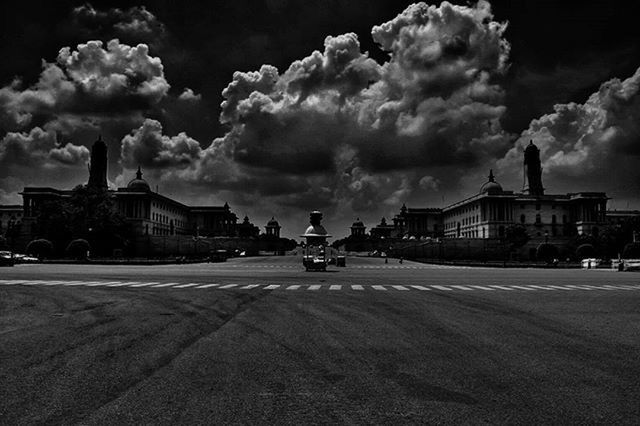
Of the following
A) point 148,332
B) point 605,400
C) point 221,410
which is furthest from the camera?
point 148,332

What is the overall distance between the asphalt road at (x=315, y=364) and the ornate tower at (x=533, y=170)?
164362mm

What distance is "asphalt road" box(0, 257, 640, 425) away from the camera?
619 centimetres

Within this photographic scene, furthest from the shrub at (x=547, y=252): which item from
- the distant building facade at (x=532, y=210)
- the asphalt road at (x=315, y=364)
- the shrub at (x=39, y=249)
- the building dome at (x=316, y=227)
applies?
the asphalt road at (x=315, y=364)

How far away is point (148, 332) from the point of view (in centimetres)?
1162

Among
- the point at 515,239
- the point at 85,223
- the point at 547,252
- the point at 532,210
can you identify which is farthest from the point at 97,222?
the point at 532,210

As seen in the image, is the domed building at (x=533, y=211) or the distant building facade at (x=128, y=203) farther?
the domed building at (x=533, y=211)

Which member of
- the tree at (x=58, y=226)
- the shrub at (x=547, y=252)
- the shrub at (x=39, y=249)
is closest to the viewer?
the shrub at (x=39, y=249)

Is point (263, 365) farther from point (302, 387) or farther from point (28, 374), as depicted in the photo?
point (28, 374)

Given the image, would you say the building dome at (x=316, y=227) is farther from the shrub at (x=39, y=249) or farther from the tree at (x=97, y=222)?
the shrub at (x=39, y=249)

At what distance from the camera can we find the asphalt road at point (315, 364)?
6.19 m

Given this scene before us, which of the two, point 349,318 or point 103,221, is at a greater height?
point 103,221

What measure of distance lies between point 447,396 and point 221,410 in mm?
2731

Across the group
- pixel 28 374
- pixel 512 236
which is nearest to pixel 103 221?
pixel 512 236

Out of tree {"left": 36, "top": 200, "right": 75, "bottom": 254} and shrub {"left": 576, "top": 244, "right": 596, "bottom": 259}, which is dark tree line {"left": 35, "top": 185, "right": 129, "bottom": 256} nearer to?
tree {"left": 36, "top": 200, "right": 75, "bottom": 254}
